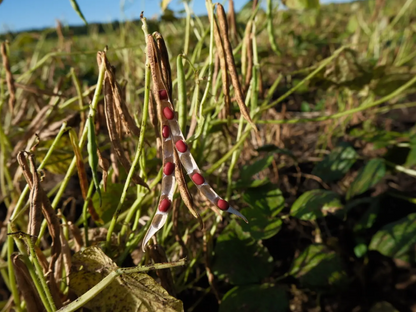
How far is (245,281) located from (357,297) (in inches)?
10.7

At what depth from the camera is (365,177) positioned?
2.56 feet

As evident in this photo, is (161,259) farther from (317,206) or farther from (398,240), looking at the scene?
(398,240)

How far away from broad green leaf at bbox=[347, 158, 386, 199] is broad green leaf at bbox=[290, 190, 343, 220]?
154 mm

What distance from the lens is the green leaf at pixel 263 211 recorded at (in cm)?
59

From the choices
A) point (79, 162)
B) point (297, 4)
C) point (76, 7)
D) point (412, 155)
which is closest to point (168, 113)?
point (79, 162)

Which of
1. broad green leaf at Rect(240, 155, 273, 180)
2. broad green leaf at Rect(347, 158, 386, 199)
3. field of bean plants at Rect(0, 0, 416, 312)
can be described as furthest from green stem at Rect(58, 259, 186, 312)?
broad green leaf at Rect(347, 158, 386, 199)

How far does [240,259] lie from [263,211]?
3.6 inches

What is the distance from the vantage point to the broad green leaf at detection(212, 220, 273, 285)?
0.62 metres

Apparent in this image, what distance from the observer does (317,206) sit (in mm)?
621

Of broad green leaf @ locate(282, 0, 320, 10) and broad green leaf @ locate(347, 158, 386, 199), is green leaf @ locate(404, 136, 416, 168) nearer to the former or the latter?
broad green leaf @ locate(347, 158, 386, 199)

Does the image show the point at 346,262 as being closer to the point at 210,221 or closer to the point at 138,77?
the point at 210,221

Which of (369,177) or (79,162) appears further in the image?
(369,177)

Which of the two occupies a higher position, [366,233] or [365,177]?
[365,177]

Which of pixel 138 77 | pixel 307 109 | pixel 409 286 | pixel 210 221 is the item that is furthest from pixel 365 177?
pixel 138 77
